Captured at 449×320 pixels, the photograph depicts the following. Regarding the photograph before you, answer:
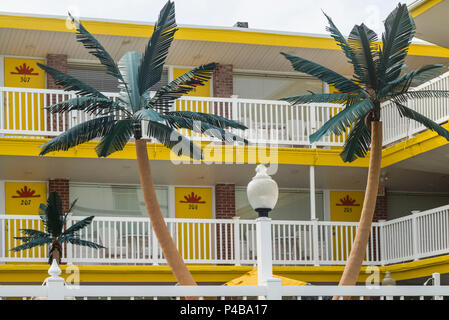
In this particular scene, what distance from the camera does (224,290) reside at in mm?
11531

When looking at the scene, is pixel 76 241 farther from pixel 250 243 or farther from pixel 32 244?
pixel 250 243

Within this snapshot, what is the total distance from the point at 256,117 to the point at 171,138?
17.1ft

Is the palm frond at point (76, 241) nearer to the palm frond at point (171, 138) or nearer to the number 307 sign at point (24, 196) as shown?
the palm frond at point (171, 138)

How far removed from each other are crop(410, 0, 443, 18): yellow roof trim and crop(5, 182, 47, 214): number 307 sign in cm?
1038

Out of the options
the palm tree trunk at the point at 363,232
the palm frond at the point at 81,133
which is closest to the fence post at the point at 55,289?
the palm frond at the point at 81,133

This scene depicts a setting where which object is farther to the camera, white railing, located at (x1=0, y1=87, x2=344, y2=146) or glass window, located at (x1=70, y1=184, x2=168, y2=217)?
glass window, located at (x1=70, y1=184, x2=168, y2=217)

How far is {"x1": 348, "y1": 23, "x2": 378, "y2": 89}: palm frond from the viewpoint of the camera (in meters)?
18.4

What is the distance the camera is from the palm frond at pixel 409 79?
17891mm

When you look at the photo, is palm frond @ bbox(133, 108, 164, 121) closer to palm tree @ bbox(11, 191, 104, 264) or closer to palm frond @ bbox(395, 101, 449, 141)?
palm tree @ bbox(11, 191, 104, 264)

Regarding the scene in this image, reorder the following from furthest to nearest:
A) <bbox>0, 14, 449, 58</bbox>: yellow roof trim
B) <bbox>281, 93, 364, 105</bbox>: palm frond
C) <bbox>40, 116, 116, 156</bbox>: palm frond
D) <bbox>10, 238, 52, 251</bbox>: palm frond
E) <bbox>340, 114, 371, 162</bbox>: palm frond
→ <bbox>0, 14, 449, 58</bbox>: yellow roof trim, <bbox>10, 238, 52, 251</bbox>: palm frond, <bbox>340, 114, 371, 162</bbox>: palm frond, <bbox>281, 93, 364, 105</bbox>: palm frond, <bbox>40, 116, 116, 156</bbox>: palm frond

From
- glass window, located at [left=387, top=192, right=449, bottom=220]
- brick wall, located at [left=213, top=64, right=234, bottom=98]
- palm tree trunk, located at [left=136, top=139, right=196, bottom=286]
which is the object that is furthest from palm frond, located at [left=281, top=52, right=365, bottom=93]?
glass window, located at [left=387, top=192, right=449, bottom=220]
